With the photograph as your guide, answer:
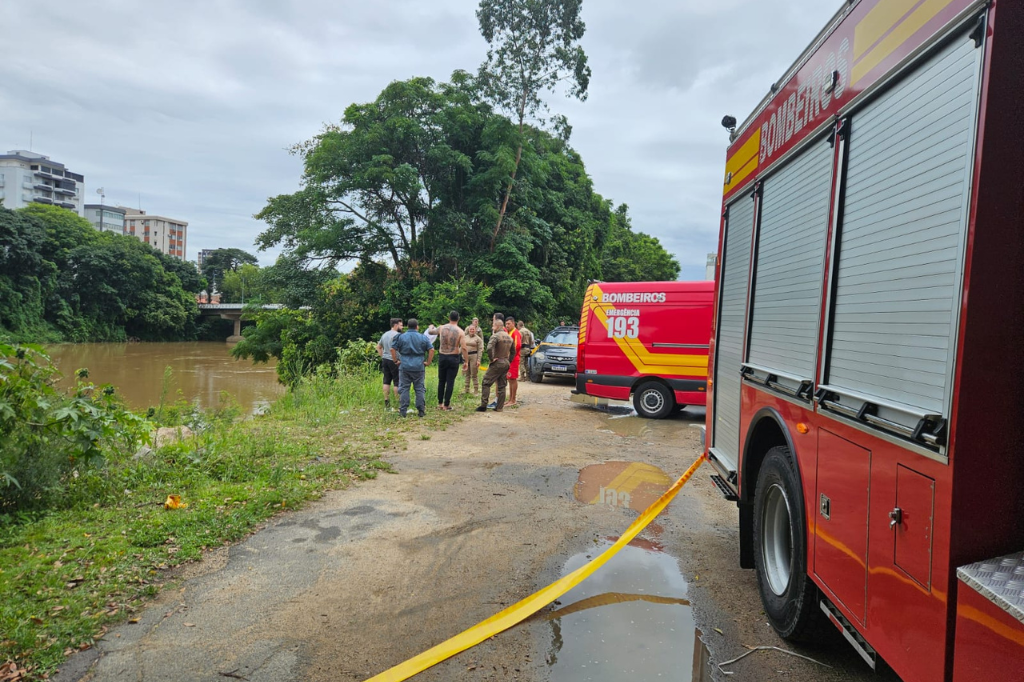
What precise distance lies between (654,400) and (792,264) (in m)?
8.79

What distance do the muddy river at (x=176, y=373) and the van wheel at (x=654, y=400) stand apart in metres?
9.76

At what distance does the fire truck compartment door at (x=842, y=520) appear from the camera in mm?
2596

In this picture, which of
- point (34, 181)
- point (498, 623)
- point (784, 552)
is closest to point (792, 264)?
point (784, 552)

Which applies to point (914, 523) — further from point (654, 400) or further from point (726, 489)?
point (654, 400)

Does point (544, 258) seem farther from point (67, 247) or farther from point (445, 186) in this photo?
point (67, 247)

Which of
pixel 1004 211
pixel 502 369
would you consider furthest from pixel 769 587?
pixel 502 369

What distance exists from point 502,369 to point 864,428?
1018 centimetres

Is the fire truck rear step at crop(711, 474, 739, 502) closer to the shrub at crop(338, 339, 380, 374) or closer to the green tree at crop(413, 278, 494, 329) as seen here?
the shrub at crop(338, 339, 380, 374)

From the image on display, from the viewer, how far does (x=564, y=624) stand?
3.87 meters

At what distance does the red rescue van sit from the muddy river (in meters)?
9.13

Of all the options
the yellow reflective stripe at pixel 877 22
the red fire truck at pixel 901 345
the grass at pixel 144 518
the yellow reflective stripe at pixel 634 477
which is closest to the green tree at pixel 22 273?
the grass at pixel 144 518

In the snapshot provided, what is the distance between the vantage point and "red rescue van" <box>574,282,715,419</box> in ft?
38.7

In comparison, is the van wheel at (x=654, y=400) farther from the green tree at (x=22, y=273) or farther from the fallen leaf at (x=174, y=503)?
the green tree at (x=22, y=273)

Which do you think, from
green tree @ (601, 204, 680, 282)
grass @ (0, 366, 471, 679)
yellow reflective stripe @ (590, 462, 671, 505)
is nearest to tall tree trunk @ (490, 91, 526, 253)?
green tree @ (601, 204, 680, 282)
